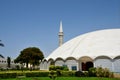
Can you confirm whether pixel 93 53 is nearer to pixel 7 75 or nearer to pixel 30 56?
pixel 7 75

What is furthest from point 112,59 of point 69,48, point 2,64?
point 2,64

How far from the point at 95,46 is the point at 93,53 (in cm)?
197

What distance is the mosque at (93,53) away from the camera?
3906 centimetres

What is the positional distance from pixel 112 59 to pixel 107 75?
15.8 ft

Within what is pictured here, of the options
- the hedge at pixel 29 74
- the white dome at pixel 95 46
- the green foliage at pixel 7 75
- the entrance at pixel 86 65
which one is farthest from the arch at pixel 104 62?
the green foliage at pixel 7 75

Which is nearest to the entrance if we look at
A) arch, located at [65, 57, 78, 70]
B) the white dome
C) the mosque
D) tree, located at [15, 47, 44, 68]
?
the mosque

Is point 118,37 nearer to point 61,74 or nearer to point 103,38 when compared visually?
point 103,38

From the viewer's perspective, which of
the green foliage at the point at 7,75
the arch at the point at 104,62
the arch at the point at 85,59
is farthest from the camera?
the arch at the point at 85,59

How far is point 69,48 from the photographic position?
46.5 metres

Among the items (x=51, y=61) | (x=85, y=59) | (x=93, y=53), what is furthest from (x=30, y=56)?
(x=93, y=53)

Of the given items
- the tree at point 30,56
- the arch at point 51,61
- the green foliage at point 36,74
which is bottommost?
the green foliage at point 36,74

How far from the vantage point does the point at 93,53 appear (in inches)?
1608

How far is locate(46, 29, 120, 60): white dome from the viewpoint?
40166mm

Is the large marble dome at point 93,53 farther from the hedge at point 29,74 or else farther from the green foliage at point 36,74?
the green foliage at point 36,74
